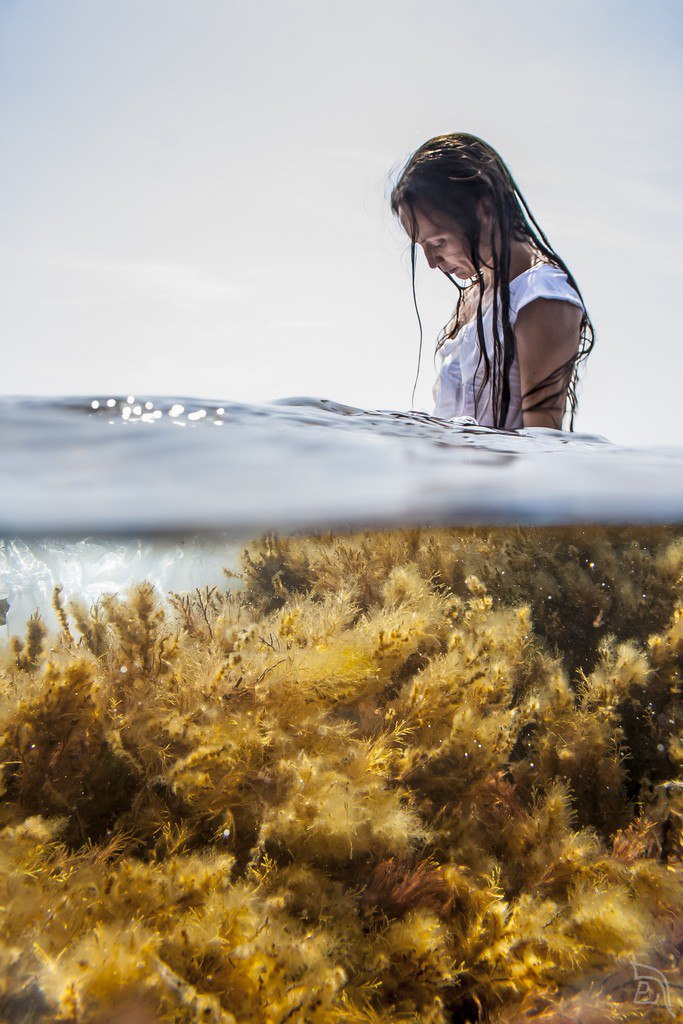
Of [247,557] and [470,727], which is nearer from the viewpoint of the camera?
[470,727]

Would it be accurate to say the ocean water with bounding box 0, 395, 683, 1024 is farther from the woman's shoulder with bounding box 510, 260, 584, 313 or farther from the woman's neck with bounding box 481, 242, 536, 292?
the woman's neck with bounding box 481, 242, 536, 292

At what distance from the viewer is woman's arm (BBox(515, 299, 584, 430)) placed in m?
2.92

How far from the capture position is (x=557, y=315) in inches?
115

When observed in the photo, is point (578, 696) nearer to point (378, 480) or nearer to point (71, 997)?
point (378, 480)

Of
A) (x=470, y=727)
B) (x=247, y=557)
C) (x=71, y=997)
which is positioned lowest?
(x=71, y=997)

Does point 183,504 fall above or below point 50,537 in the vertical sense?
above

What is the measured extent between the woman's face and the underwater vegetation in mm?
1910

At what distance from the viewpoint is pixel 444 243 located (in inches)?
131

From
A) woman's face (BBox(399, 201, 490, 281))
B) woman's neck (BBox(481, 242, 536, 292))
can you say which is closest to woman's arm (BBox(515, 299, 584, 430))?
woman's neck (BBox(481, 242, 536, 292))

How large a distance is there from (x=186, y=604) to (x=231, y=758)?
0.56 m

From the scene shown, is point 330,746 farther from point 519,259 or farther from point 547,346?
point 519,259

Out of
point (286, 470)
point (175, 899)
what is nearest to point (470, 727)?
point (175, 899)

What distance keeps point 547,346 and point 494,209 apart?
867mm

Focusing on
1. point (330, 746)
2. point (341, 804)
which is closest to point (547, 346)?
point (330, 746)
